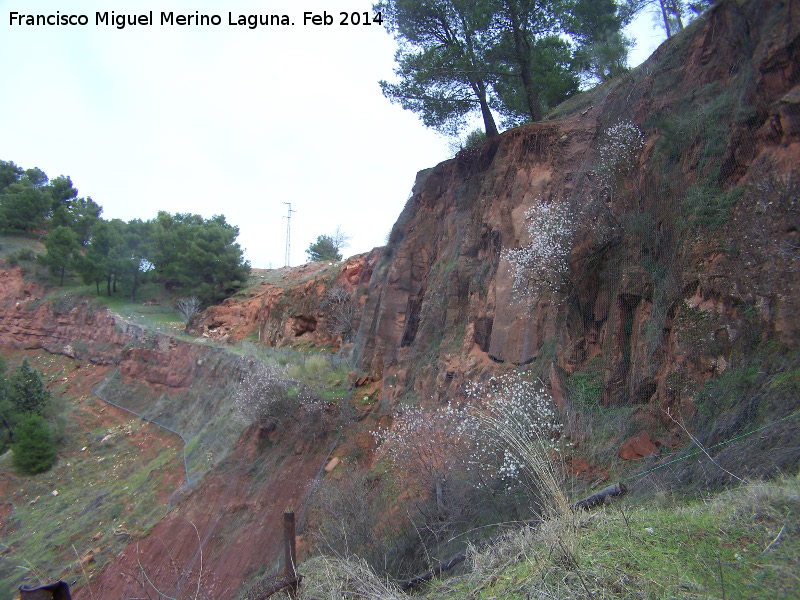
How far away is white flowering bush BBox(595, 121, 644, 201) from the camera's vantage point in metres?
10.5

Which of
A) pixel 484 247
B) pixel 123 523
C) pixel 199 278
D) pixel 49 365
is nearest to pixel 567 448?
pixel 484 247

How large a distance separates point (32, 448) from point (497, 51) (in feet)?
87.2

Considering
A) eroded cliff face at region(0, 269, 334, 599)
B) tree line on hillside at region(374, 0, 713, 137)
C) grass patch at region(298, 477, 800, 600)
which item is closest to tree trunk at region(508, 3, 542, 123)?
tree line on hillside at region(374, 0, 713, 137)

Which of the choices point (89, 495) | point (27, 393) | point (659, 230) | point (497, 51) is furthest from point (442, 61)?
point (27, 393)

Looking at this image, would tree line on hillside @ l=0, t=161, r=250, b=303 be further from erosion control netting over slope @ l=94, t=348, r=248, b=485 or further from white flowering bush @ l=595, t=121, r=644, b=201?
white flowering bush @ l=595, t=121, r=644, b=201

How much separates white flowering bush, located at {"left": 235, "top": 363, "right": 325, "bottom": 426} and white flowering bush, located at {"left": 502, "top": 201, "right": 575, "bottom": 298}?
899 cm

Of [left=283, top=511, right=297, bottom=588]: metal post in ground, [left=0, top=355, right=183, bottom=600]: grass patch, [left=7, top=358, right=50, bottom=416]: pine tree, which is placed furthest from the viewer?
[left=7, top=358, right=50, bottom=416]: pine tree

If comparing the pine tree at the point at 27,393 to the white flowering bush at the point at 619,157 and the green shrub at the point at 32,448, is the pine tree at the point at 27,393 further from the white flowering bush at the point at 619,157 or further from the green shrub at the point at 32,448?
the white flowering bush at the point at 619,157

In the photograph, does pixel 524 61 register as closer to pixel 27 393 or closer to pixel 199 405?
pixel 199 405

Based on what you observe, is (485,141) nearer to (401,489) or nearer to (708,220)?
(708,220)

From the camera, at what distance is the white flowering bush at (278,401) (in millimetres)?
17859

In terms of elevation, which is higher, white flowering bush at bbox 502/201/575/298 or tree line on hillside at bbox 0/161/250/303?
tree line on hillside at bbox 0/161/250/303

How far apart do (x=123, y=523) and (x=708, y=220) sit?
19584mm

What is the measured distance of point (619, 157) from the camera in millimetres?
10727
